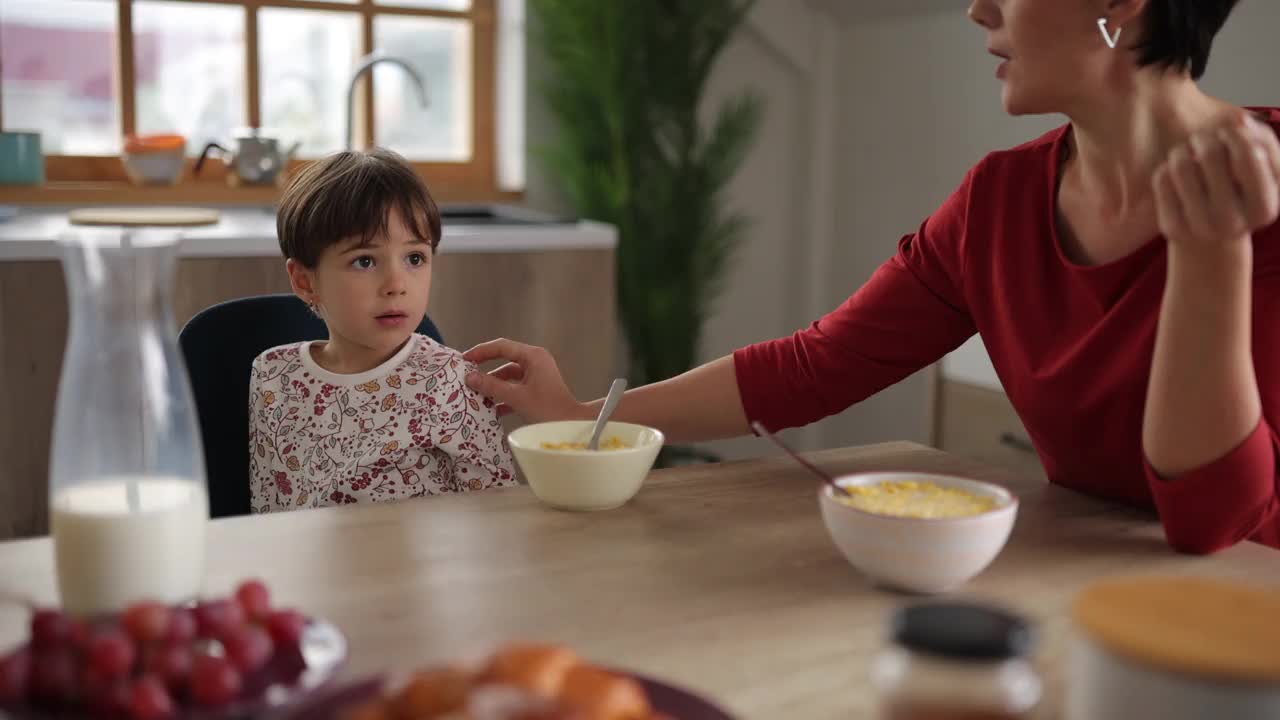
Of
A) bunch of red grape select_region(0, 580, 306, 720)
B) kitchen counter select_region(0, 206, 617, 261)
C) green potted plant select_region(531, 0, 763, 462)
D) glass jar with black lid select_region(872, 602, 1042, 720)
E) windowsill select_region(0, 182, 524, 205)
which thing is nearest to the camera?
glass jar with black lid select_region(872, 602, 1042, 720)

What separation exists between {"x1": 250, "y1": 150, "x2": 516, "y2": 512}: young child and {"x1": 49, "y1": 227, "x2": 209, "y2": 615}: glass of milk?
595 mm

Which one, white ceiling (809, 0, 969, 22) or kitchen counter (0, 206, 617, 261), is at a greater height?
white ceiling (809, 0, 969, 22)

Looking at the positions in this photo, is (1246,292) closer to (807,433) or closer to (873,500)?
(873,500)

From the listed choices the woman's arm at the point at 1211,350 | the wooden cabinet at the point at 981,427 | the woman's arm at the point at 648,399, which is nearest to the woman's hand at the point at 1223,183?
the woman's arm at the point at 1211,350

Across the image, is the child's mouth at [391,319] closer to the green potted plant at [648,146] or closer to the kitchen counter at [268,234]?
the kitchen counter at [268,234]

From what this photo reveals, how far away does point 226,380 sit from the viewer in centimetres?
162

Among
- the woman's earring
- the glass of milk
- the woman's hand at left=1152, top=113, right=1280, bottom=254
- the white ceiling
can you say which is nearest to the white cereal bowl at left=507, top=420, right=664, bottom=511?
the glass of milk

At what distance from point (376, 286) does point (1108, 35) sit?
0.86m

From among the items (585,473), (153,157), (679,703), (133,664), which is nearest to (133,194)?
(153,157)

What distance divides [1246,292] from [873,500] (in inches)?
14.3

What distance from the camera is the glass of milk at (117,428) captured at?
919 mm

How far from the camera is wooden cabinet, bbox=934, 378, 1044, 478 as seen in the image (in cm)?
281

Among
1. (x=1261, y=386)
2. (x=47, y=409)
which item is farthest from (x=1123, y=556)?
(x=47, y=409)

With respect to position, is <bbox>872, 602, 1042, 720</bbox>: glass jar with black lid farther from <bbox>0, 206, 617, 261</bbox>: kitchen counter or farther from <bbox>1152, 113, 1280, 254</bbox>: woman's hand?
<bbox>0, 206, 617, 261</bbox>: kitchen counter
